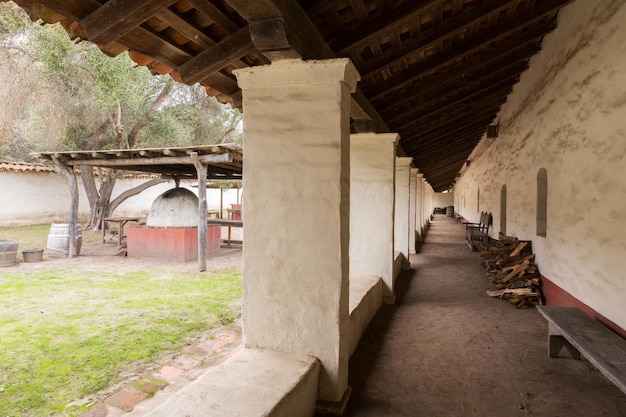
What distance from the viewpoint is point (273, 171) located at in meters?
2.93

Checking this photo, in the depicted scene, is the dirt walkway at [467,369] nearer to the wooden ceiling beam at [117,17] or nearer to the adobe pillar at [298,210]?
the adobe pillar at [298,210]

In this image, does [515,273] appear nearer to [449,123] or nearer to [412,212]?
[449,123]

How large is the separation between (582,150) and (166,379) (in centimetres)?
544

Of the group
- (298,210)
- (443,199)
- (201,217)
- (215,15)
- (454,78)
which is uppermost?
(454,78)

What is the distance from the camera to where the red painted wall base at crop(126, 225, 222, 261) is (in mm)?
10711

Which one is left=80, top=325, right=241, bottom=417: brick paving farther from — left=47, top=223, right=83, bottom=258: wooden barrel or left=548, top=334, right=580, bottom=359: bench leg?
left=47, top=223, right=83, bottom=258: wooden barrel

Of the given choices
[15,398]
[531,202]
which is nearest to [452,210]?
[531,202]

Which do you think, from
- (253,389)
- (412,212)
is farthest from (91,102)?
(253,389)

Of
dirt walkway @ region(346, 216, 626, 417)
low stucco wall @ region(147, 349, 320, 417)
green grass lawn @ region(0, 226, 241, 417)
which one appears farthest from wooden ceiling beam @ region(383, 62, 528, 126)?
low stucco wall @ region(147, 349, 320, 417)

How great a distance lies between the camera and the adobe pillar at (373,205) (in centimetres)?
569

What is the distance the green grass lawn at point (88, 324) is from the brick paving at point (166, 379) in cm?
23

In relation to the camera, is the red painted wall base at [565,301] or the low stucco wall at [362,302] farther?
the low stucco wall at [362,302]

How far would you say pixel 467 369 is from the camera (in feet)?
12.1

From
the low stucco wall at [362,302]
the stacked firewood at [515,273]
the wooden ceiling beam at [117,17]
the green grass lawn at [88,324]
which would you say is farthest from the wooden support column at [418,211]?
the wooden ceiling beam at [117,17]
